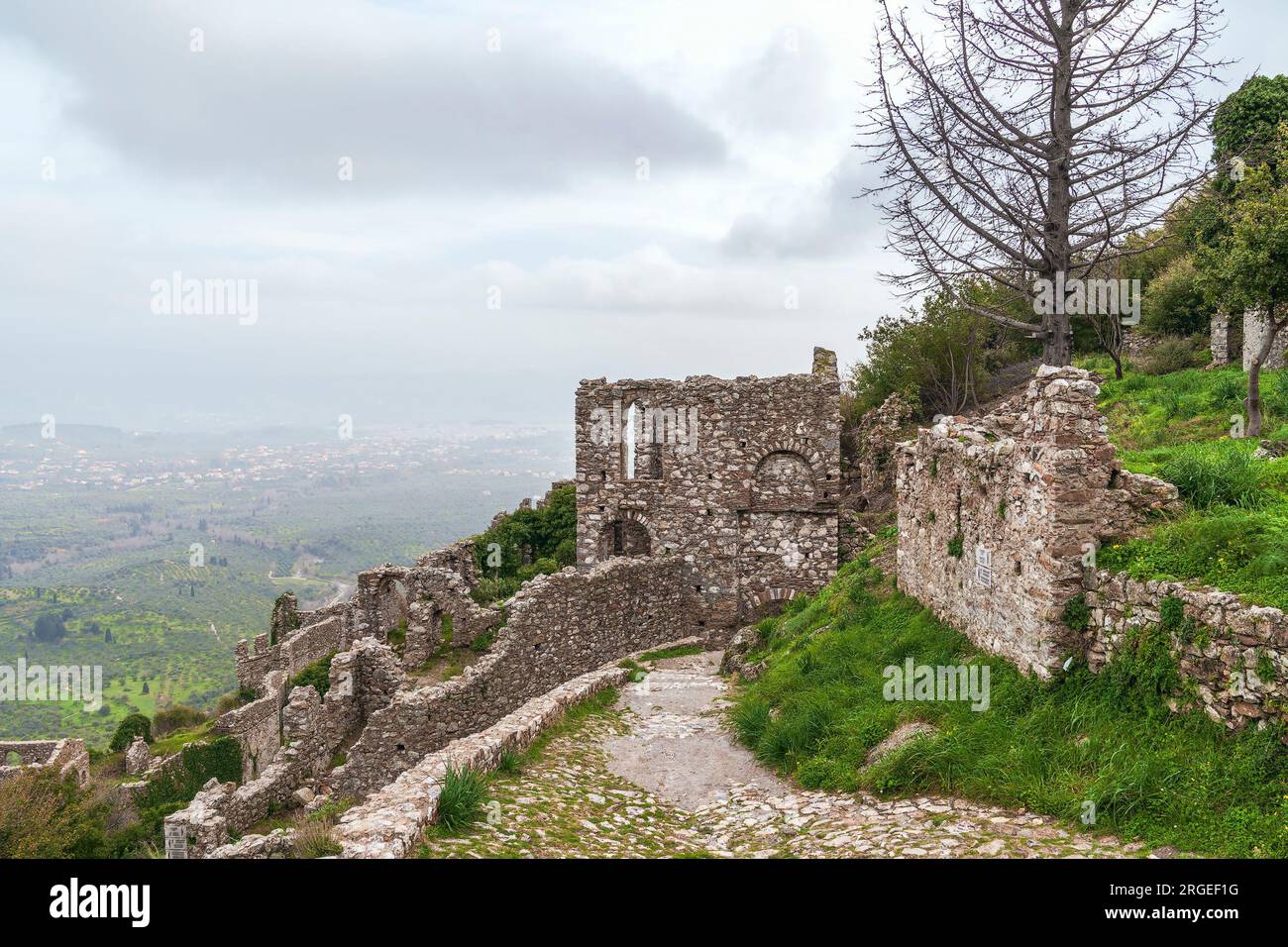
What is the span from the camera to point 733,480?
779 inches

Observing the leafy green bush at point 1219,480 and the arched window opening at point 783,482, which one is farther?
the arched window opening at point 783,482

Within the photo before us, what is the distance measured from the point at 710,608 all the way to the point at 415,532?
122 metres

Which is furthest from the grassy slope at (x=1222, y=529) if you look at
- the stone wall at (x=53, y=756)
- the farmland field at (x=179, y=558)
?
the farmland field at (x=179, y=558)

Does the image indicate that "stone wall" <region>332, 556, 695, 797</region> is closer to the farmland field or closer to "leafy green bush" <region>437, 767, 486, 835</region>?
"leafy green bush" <region>437, 767, 486, 835</region>

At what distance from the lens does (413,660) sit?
18.2 meters

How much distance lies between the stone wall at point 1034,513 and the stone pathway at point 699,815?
213 centimetres

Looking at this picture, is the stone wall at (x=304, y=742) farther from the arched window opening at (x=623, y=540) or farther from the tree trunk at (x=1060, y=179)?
the tree trunk at (x=1060, y=179)

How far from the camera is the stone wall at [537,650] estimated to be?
1256 centimetres

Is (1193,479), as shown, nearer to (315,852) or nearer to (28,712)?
(315,852)

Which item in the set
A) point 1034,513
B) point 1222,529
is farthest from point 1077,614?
point 1222,529

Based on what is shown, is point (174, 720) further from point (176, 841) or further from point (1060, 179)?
point (1060, 179)

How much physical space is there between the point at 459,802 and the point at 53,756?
3443 cm

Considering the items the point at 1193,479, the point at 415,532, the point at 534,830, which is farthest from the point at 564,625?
the point at 415,532

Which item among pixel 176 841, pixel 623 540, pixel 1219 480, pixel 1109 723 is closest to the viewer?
pixel 1109 723
